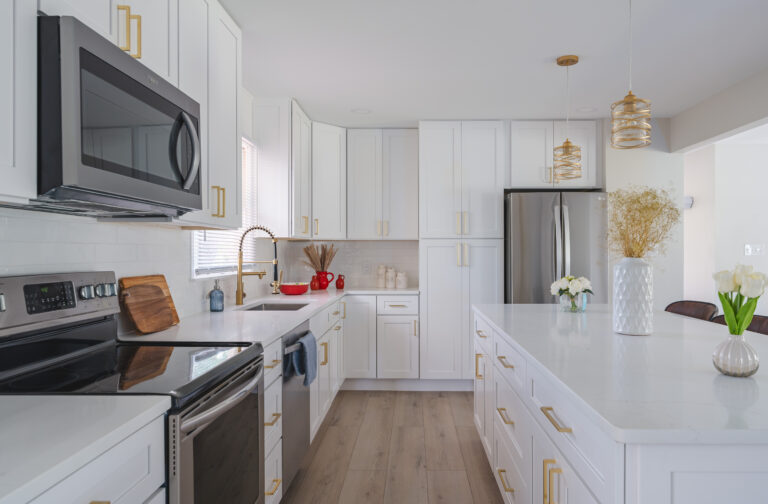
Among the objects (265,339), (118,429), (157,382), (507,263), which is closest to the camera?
(118,429)

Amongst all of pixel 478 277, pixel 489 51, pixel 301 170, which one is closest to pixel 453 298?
pixel 478 277

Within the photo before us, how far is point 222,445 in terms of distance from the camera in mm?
1484

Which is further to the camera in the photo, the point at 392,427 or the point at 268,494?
the point at 392,427

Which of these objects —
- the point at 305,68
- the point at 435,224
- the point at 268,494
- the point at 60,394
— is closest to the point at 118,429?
the point at 60,394

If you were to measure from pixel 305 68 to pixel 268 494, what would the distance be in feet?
8.11

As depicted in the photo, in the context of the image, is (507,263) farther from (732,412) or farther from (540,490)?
(732,412)

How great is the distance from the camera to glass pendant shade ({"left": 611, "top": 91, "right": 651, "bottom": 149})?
2.01 metres

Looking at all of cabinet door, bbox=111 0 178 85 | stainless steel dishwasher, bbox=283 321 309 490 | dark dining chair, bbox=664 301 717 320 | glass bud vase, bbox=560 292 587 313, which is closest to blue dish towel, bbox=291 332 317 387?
stainless steel dishwasher, bbox=283 321 309 490

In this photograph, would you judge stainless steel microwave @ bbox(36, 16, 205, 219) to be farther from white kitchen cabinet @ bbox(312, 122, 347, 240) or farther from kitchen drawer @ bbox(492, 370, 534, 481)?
white kitchen cabinet @ bbox(312, 122, 347, 240)

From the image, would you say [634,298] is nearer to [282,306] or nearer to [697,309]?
[697,309]

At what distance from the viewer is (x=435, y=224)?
4.30 metres

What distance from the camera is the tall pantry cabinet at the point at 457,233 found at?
427 cm

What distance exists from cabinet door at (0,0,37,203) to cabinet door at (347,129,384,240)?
135 inches

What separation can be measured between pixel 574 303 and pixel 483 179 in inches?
73.9
